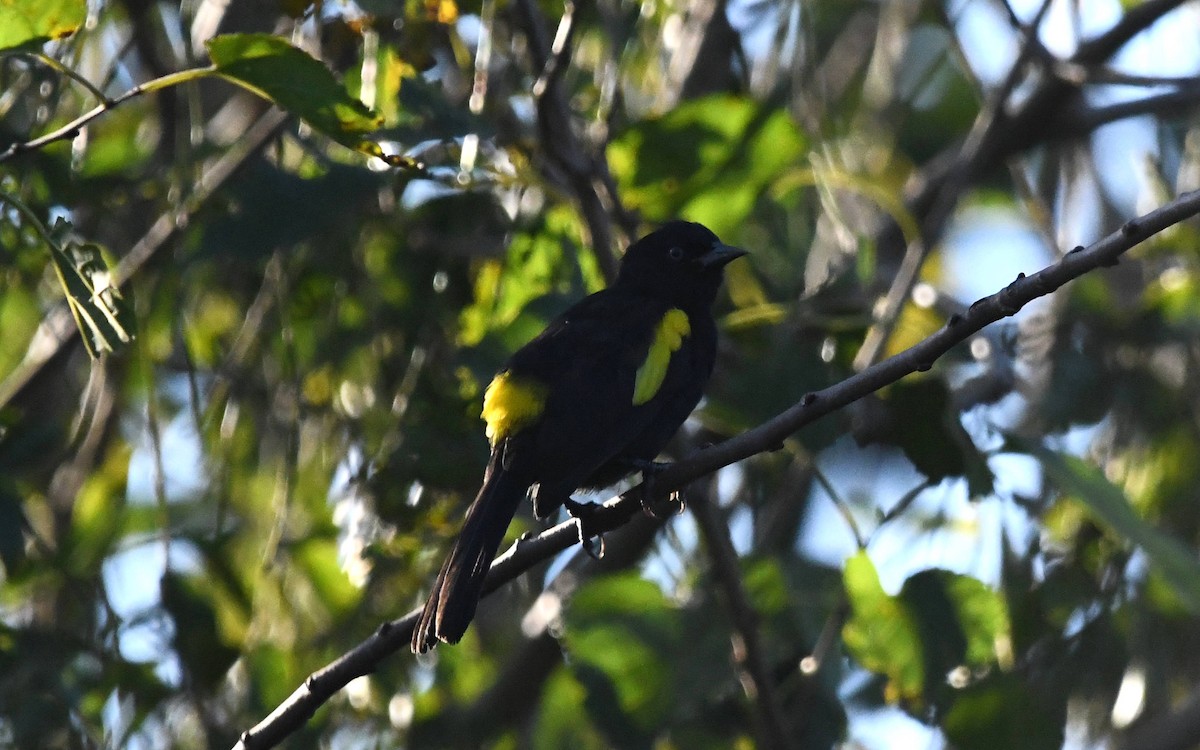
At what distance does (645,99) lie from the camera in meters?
5.77

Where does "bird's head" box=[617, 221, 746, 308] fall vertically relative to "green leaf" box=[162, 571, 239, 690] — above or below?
above

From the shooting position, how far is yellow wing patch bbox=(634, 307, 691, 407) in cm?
372

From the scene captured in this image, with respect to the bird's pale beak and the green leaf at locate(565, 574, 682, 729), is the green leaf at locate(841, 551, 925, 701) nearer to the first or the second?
the green leaf at locate(565, 574, 682, 729)

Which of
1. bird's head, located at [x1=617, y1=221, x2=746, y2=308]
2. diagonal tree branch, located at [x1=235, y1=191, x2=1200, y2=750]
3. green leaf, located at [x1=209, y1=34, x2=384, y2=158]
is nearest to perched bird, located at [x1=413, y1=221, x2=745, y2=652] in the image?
bird's head, located at [x1=617, y1=221, x2=746, y2=308]

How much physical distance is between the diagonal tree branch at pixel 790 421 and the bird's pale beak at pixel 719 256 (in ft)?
5.00

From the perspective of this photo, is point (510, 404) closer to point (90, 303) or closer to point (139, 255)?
point (90, 303)

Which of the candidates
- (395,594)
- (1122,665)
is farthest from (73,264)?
(1122,665)

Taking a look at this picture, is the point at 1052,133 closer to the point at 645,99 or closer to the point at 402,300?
the point at 645,99

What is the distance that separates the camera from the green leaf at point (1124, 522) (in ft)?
10.6

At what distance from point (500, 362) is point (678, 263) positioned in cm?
80

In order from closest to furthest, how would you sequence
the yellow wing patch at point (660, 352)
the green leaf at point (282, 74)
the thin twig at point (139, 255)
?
the green leaf at point (282, 74) → the yellow wing patch at point (660, 352) → the thin twig at point (139, 255)

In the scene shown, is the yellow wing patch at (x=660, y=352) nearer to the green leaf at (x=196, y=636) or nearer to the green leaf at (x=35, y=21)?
the green leaf at (x=196, y=636)

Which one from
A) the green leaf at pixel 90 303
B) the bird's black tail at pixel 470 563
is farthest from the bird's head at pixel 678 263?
the green leaf at pixel 90 303

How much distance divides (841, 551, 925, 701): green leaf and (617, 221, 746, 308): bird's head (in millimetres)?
1061
